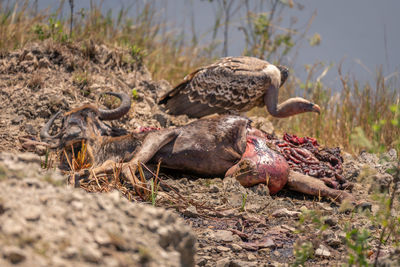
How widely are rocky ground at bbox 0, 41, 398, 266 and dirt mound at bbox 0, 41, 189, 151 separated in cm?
2

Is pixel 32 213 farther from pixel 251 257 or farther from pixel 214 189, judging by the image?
pixel 214 189

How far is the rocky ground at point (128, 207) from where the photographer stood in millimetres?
1398

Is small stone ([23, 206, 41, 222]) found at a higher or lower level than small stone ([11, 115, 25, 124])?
higher

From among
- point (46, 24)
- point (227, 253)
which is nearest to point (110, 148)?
point (227, 253)

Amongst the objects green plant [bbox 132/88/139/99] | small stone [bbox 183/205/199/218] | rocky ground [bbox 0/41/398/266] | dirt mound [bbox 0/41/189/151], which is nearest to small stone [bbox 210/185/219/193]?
rocky ground [bbox 0/41/398/266]

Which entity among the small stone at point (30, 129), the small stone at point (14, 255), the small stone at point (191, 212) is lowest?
the small stone at point (30, 129)

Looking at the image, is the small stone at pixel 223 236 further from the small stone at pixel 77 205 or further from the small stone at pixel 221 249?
the small stone at pixel 77 205

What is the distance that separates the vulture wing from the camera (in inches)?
A: 279

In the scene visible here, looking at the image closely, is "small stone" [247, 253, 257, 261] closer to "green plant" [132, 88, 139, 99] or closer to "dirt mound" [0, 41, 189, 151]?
"dirt mound" [0, 41, 189, 151]

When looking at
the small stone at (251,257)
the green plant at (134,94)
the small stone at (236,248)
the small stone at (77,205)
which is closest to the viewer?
the small stone at (77,205)

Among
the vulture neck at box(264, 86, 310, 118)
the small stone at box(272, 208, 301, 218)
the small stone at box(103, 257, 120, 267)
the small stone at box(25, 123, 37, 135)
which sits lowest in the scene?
the small stone at box(25, 123, 37, 135)

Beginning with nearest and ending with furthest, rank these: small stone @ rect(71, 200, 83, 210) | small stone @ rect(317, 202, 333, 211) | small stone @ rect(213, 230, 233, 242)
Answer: small stone @ rect(71, 200, 83, 210) → small stone @ rect(213, 230, 233, 242) → small stone @ rect(317, 202, 333, 211)

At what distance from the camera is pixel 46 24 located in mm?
8586

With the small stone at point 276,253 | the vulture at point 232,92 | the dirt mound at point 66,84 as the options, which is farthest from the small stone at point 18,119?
the small stone at point 276,253
